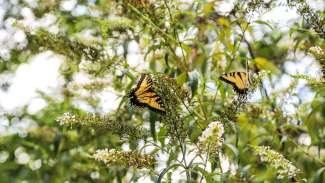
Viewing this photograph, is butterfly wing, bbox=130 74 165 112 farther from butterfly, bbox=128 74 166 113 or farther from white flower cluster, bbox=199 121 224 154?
white flower cluster, bbox=199 121 224 154

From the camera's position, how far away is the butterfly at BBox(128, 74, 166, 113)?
209 centimetres

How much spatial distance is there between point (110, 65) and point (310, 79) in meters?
1.09

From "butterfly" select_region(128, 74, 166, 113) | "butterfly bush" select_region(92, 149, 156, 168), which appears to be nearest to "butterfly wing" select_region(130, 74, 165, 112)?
"butterfly" select_region(128, 74, 166, 113)

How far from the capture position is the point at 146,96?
2201 mm

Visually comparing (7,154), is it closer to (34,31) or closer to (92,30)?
(92,30)

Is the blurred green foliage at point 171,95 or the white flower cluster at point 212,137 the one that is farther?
the blurred green foliage at point 171,95

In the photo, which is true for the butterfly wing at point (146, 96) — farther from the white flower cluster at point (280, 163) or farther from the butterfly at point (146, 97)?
the white flower cluster at point (280, 163)

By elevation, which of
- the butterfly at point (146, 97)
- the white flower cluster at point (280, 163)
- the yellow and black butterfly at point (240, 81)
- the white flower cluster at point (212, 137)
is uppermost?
the yellow and black butterfly at point (240, 81)

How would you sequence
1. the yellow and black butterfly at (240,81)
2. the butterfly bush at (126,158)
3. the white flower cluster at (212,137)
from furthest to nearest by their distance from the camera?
the yellow and black butterfly at (240,81) → the butterfly bush at (126,158) → the white flower cluster at (212,137)

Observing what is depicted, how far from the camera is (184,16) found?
12.0 feet

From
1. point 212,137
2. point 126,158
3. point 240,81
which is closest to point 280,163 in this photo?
point 212,137

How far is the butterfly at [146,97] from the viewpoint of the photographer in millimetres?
2090

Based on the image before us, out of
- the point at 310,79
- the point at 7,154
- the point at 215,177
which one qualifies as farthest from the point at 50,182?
the point at 310,79

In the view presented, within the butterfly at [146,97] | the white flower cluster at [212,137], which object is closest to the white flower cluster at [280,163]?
the white flower cluster at [212,137]
